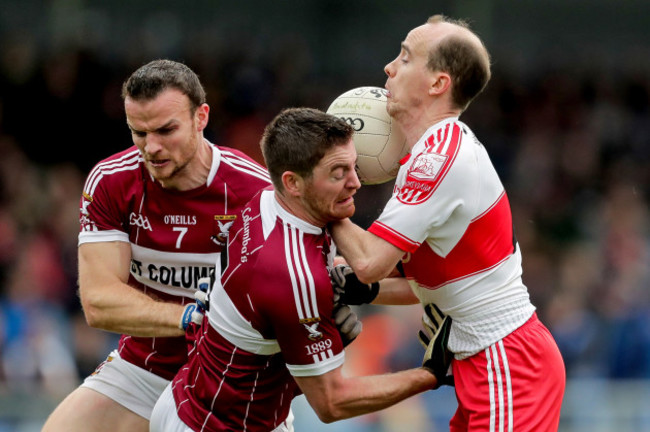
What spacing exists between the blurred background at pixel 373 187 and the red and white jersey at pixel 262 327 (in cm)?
457

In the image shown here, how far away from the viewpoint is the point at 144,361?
19.4ft

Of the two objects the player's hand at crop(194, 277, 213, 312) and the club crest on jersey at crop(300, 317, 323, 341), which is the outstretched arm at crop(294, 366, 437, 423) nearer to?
the club crest on jersey at crop(300, 317, 323, 341)

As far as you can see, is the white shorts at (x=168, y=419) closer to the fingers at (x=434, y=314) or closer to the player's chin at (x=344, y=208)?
the fingers at (x=434, y=314)

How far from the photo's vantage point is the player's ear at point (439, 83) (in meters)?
4.82

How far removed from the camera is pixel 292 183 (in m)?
4.59

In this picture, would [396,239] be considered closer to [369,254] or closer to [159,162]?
[369,254]

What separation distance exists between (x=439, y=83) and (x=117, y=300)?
6.82 ft

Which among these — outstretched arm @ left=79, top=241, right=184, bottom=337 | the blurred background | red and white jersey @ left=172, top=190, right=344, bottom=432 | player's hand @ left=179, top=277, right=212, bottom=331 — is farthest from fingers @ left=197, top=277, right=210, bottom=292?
the blurred background

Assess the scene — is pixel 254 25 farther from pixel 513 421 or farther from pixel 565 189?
pixel 513 421

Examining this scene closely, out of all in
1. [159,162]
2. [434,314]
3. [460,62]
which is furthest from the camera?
[159,162]

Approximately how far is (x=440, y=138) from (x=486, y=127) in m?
10.1

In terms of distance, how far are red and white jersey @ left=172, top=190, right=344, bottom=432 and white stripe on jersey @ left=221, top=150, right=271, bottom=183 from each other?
2.40 feet

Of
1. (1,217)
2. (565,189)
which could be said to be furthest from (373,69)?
(1,217)

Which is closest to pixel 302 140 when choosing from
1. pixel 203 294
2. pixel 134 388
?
pixel 203 294
